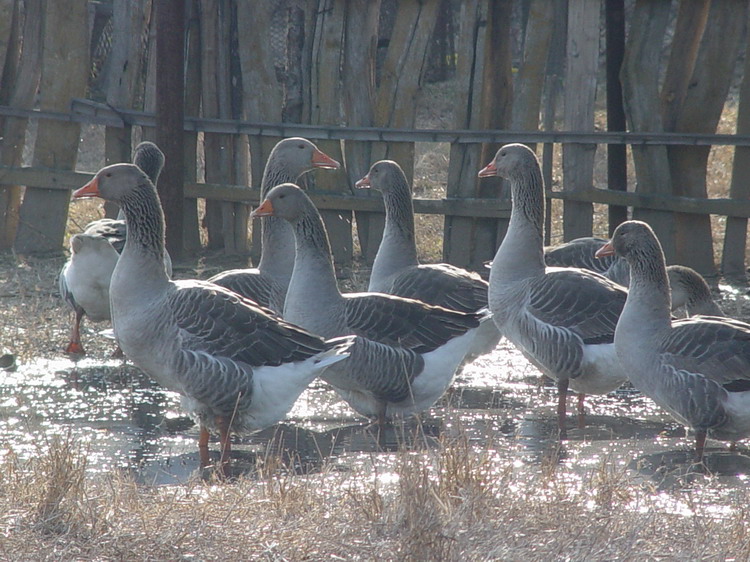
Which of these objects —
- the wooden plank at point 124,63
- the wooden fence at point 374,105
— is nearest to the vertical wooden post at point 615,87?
the wooden fence at point 374,105

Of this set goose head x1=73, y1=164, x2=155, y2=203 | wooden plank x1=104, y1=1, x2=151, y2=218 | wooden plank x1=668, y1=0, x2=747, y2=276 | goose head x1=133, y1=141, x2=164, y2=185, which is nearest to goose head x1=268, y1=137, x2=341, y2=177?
goose head x1=133, y1=141, x2=164, y2=185

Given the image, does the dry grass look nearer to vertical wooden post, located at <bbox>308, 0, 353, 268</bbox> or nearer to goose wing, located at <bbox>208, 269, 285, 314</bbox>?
goose wing, located at <bbox>208, 269, 285, 314</bbox>

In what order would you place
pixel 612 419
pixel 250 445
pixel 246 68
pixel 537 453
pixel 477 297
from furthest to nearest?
pixel 246 68, pixel 477 297, pixel 612 419, pixel 250 445, pixel 537 453

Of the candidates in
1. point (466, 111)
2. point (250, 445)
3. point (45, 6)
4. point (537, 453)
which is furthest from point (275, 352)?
point (45, 6)

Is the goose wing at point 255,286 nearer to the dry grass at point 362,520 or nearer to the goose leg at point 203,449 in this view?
the goose leg at point 203,449

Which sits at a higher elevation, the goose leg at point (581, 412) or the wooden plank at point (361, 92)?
the wooden plank at point (361, 92)

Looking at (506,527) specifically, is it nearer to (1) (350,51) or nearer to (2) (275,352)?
(2) (275,352)

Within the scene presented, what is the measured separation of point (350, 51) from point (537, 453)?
5.28 metres

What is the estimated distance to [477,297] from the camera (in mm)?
7281

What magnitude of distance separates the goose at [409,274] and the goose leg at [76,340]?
220cm

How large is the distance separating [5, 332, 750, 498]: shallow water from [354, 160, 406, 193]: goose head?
5.10 feet

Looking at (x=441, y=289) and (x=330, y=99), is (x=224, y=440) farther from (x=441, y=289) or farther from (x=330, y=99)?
(x=330, y=99)

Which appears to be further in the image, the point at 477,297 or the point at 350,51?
the point at 350,51

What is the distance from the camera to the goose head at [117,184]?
5957mm
